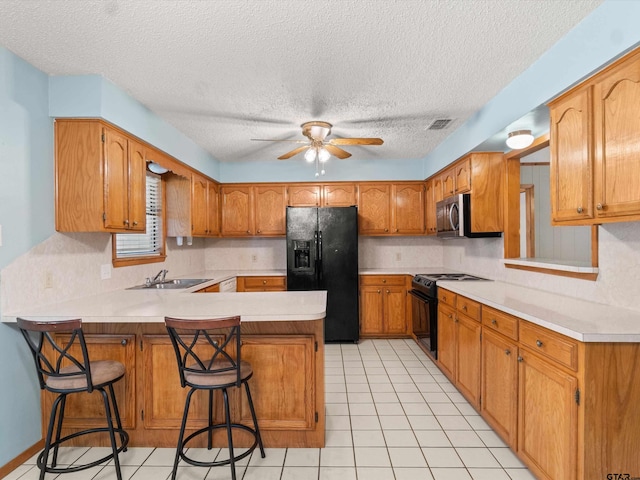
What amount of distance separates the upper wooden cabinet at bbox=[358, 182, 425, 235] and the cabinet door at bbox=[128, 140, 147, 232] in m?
2.86

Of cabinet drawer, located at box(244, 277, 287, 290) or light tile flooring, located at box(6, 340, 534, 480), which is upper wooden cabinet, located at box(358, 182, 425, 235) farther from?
light tile flooring, located at box(6, 340, 534, 480)

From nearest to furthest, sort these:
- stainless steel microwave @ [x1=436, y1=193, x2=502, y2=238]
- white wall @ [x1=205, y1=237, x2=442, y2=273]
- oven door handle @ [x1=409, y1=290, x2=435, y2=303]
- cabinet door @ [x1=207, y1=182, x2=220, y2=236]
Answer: stainless steel microwave @ [x1=436, y1=193, x2=502, y2=238], oven door handle @ [x1=409, y1=290, x2=435, y2=303], cabinet door @ [x1=207, y1=182, x2=220, y2=236], white wall @ [x1=205, y1=237, x2=442, y2=273]

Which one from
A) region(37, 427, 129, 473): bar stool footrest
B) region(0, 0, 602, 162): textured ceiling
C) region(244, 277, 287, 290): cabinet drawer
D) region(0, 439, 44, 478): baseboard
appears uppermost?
region(0, 0, 602, 162): textured ceiling

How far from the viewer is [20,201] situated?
2.22 metres

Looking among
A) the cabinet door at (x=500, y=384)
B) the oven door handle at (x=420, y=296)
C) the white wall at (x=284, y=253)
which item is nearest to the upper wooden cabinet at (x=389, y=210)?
the white wall at (x=284, y=253)

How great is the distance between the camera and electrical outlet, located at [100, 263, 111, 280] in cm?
297

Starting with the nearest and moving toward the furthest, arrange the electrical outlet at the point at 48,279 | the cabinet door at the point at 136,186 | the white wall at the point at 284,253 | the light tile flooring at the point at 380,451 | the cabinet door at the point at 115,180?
1. the light tile flooring at the point at 380,451
2. the electrical outlet at the point at 48,279
3. the cabinet door at the point at 115,180
4. the cabinet door at the point at 136,186
5. the white wall at the point at 284,253

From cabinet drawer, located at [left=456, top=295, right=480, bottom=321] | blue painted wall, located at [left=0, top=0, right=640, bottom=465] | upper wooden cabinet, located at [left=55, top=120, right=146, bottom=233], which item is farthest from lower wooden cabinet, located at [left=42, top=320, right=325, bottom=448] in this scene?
cabinet drawer, located at [left=456, top=295, right=480, bottom=321]

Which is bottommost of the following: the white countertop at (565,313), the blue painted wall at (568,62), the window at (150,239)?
the white countertop at (565,313)

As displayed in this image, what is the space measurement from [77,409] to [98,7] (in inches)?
92.3

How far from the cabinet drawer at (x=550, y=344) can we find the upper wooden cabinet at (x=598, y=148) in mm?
638

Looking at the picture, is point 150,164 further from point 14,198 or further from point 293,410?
point 293,410

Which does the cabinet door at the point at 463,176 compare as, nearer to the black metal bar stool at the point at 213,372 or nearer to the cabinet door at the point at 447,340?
the cabinet door at the point at 447,340

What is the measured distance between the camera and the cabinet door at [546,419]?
5.36ft
